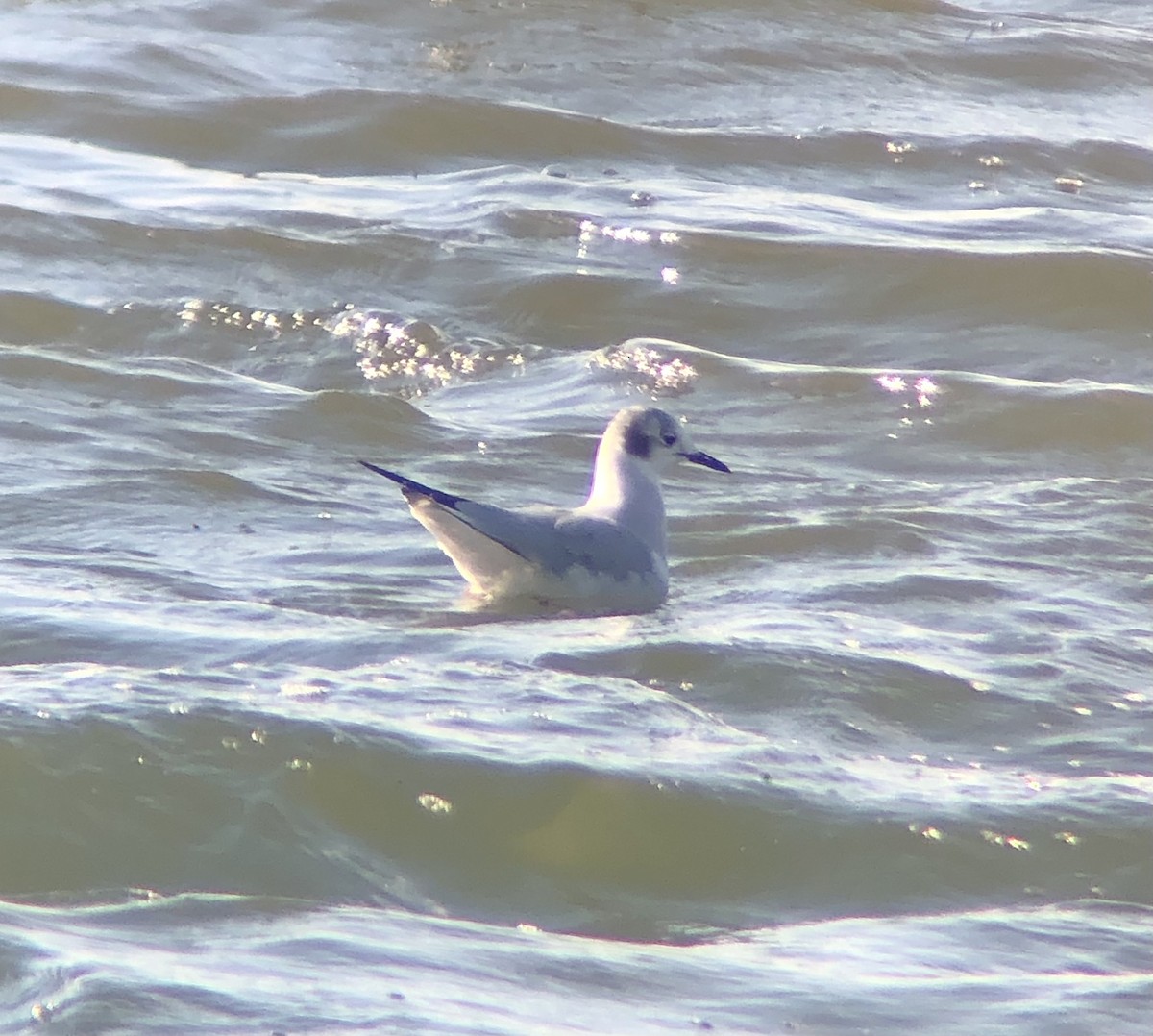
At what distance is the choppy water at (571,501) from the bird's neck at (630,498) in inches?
8.8

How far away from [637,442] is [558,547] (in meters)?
0.80

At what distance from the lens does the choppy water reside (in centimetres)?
389

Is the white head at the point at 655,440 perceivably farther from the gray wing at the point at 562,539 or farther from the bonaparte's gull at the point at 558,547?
the gray wing at the point at 562,539

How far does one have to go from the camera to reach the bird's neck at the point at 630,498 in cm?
684

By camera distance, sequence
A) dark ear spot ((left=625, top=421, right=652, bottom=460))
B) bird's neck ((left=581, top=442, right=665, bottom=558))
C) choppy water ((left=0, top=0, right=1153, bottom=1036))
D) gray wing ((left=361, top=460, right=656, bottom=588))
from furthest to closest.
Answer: dark ear spot ((left=625, top=421, right=652, bottom=460)), bird's neck ((left=581, top=442, right=665, bottom=558)), gray wing ((left=361, top=460, right=656, bottom=588)), choppy water ((left=0, top=0, right=1153, bottom=1036))

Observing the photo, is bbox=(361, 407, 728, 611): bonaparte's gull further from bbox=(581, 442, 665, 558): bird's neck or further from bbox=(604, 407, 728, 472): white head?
bbox=(604, 407, 728, 472): white head

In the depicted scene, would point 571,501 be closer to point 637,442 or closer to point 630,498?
point 637,442

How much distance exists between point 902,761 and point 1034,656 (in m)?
0.96

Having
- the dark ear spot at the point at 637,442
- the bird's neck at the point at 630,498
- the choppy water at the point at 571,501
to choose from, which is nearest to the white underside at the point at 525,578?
the choppy water at the point at 571,501

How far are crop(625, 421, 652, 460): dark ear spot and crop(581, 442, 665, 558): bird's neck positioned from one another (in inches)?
1.5

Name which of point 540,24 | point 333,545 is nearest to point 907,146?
point 540,24

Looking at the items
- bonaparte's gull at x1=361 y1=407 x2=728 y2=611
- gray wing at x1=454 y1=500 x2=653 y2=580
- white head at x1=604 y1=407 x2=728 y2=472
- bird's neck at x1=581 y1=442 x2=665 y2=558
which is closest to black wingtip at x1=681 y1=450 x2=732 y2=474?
white head at x1=604 y1=407 x2=728 y2=472

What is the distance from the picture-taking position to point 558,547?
6551mm

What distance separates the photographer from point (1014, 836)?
4469mm
